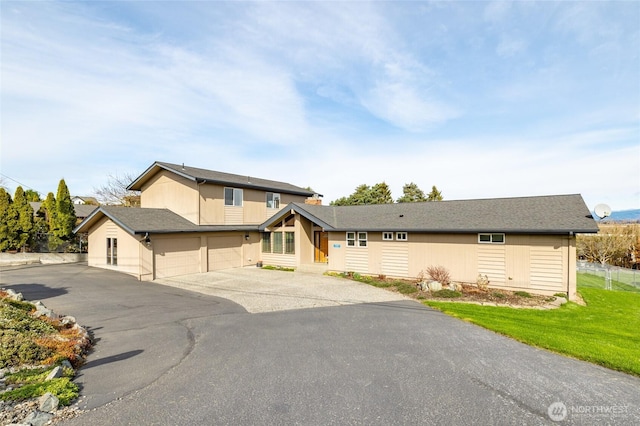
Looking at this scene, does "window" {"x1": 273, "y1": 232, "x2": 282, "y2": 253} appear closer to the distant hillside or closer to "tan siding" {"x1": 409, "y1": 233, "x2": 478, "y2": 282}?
"tan siding" {"x1": 409, "y1": 233, "x2": 478, "y2": 282}

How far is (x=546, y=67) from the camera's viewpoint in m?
15.1

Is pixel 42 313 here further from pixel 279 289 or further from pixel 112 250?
pixel 112 250

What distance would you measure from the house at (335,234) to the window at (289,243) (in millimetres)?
72

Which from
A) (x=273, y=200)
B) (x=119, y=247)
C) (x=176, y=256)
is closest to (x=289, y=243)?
(x=273, y=200)

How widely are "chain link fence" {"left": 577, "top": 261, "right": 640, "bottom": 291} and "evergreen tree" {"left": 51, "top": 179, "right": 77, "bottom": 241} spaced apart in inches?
1516

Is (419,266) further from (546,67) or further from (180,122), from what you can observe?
(180,122)

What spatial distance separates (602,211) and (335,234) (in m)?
14.1

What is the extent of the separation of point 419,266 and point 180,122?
19744mm

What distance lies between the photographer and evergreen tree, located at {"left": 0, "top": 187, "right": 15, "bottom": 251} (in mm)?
21469

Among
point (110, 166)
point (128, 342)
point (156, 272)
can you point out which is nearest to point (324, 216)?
point (156, 272)

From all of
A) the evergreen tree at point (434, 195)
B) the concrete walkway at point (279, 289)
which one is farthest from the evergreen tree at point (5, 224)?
the evergreen tree at point (434, 195)

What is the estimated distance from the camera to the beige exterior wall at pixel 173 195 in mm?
20500

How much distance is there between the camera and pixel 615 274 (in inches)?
892

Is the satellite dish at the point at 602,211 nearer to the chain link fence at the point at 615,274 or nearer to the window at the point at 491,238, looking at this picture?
the window at the point at 491,238
